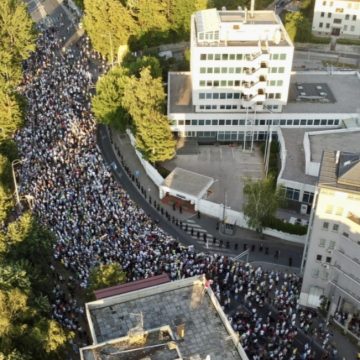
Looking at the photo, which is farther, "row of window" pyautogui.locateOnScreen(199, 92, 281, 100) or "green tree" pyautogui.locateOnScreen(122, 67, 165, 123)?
"row of window" pyautogui.locateOnScreen(199, 92, 281, 100)

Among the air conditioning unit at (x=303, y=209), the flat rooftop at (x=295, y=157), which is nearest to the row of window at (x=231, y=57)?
the flat rooftop at (x=295, y=157)

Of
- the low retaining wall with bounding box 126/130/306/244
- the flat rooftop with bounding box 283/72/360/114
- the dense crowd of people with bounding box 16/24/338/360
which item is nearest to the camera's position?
the dense crowd of people with bounding box 16/24/338/360

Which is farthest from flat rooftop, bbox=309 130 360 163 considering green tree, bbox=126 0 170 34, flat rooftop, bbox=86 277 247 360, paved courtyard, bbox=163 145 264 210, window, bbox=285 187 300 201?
green tree, bbox=126 0 170 34

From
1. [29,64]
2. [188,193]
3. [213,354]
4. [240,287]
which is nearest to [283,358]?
[240,287]

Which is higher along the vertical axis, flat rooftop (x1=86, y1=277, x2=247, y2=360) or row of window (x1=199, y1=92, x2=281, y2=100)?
row of window (x1=199, y1=92, x2=281, y2=100)

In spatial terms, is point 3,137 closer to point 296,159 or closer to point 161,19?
point 296,159

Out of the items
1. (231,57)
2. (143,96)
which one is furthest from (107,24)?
(231,57)

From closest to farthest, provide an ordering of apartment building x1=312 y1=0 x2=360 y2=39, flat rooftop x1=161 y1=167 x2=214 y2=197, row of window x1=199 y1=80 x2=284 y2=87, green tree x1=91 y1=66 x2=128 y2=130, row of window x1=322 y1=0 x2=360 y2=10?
flat rooftop x1=161 y1=167 x2=214 y2=197
row of window x1=199 y1=80 x2=284 y2=87
green tree x1=91 y1=66 x2=128 y2=130
row of window x1=322 y1=0 x2=360 y2=10
apartment building x1=312 y1=0 x2=360 y2=39

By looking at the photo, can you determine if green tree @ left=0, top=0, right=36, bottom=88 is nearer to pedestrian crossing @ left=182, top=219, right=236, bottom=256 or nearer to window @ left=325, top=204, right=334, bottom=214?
pedestrian crossing @ left=182, top=219, right=236, bottom=256

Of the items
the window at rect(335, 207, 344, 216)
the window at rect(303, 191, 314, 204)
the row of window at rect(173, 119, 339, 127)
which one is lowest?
the window at rect(303, 191, 314, 204)
